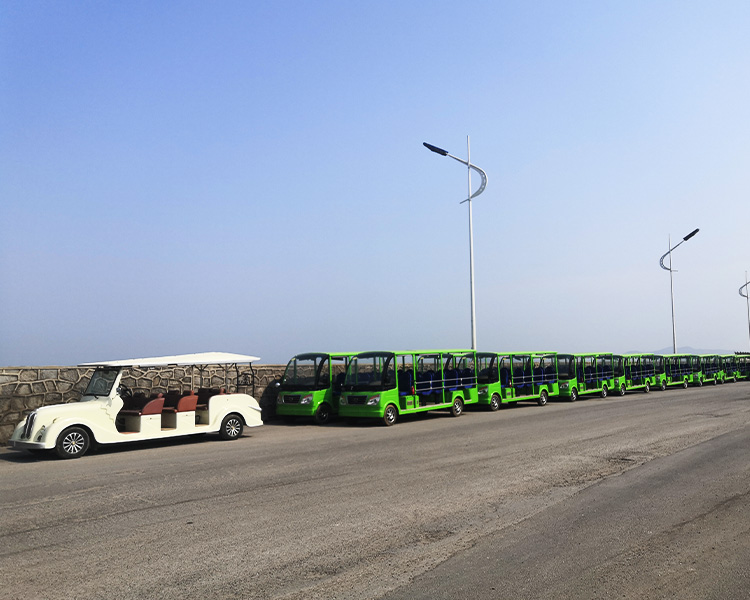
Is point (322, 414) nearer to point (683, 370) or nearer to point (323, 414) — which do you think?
point (323, 414)

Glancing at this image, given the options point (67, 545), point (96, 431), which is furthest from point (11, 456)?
point (67, 545)

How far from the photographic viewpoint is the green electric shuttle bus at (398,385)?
1817 centimetres

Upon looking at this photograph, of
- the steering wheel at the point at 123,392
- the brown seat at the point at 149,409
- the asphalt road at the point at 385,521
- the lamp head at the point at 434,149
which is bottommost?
the asphalt road at the point at 385,521

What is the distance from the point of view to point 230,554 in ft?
19.7

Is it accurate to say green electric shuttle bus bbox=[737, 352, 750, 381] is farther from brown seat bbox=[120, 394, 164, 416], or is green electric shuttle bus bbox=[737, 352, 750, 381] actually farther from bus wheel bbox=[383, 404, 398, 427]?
brown seat bbox=[120, 394, 164, 416]

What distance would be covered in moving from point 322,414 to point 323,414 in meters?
0.04

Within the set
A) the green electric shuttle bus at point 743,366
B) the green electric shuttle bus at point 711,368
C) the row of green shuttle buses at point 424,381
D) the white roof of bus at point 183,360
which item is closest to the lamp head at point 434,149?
the row of green shuttle buses at point 424,381

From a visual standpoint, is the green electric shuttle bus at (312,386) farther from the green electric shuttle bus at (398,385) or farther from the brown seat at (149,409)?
the brown seat at (149,409)

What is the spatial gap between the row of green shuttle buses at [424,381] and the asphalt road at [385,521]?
5.05m

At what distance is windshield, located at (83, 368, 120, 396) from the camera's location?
1363 cm

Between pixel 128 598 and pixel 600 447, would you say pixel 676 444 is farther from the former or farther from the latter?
pixel 128 598

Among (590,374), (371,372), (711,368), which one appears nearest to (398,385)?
(371,372)

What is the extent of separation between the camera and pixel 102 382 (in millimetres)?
13805

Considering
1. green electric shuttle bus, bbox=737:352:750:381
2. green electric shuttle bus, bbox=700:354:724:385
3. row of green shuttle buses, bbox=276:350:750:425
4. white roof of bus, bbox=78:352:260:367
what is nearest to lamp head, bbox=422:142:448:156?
row of green shuttle buses, bbox=276:350:750:425
